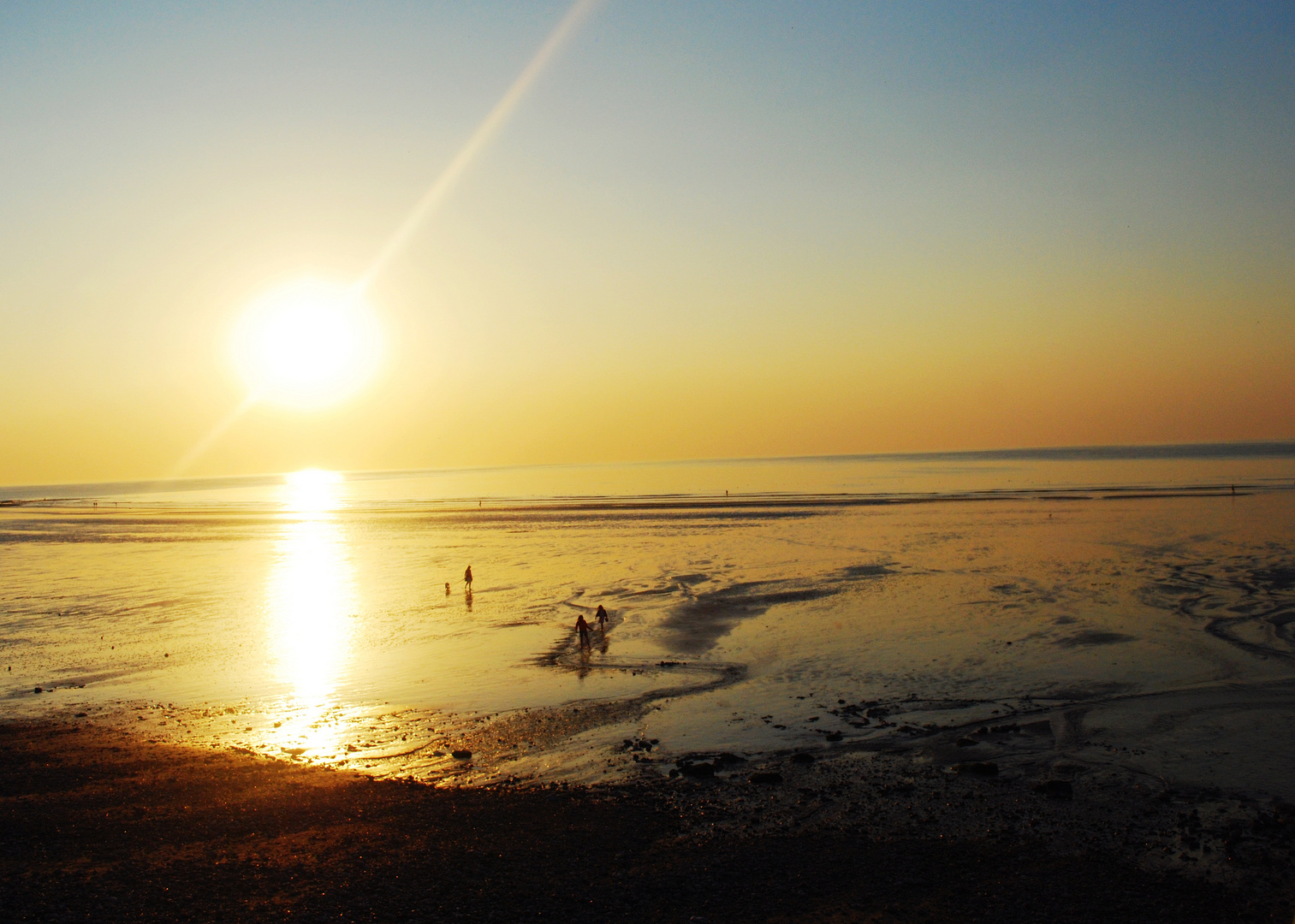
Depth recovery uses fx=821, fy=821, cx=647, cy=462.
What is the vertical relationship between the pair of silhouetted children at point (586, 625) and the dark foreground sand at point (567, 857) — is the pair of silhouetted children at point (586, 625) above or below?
above

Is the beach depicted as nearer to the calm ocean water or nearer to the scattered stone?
the scattered stone

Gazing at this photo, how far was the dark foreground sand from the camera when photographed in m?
9.98

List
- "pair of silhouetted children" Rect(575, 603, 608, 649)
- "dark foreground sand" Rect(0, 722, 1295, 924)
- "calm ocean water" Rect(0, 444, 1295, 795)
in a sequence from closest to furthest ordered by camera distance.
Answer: "dark foreground sand" Rect(0, 722, 1295, 924) < "calm ocean water" Rect(0, 444, 1295, 795) < "pair of silhouetted children" Rect(575, 603, 608, 649)

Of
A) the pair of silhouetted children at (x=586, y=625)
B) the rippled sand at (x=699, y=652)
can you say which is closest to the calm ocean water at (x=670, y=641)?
the rippled sand at (x=699, y=652)

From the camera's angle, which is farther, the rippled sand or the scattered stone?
the rippled sand

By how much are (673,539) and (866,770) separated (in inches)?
1539

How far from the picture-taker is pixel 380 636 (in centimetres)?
2695

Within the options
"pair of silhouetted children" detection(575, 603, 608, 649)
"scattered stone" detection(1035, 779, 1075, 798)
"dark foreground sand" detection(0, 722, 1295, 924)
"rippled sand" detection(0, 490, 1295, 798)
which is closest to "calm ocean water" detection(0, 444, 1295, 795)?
"rippled sand" detection(0, 490, 1295, 798)

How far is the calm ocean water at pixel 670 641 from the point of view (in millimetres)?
16672

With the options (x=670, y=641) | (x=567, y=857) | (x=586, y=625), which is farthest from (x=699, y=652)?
(x=567, y=857)

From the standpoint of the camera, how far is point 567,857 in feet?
37.0

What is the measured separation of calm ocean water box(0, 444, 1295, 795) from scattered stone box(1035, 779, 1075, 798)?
2.19 m

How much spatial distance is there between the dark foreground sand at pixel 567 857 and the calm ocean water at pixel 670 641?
74.2 inches

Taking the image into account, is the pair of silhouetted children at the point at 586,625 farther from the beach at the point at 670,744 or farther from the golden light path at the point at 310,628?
the golden light path at the point at 310,628
